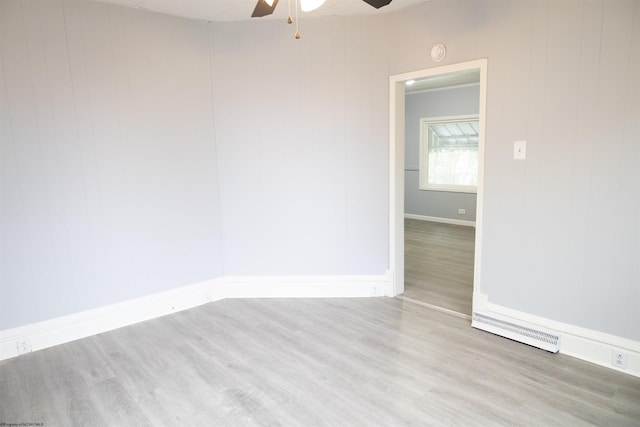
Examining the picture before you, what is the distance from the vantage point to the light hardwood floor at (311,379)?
7.01 ft

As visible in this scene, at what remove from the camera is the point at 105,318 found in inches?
127

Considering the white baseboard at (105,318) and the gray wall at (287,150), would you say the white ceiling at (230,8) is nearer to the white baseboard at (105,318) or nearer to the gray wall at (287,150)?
the gray wall at (287,150)

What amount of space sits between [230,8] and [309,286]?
2.61 metres

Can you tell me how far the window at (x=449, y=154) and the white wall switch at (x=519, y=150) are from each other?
4.54 meters

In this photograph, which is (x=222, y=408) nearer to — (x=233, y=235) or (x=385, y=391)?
(x=385, y=391)

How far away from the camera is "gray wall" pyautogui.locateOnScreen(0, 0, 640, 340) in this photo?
2479mm

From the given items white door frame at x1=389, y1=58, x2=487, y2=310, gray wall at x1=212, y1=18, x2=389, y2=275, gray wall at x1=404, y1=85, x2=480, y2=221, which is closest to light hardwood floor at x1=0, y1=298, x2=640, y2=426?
white door frame at x1=389, y1=58, x2=487, y2=310

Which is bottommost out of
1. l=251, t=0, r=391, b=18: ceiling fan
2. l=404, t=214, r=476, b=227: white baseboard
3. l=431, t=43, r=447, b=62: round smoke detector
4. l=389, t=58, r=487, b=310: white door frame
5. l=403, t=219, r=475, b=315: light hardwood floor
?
l=403, t=219, r=475, b=315: light hardwood floor

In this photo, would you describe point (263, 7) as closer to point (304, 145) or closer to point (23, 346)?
point (304, 145)

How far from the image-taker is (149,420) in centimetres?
213

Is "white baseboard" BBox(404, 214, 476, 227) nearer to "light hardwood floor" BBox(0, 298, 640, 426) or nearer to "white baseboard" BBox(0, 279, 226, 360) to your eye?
"light hardwood floor" BBox(0, 298, 640, 426)

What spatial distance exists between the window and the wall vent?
4.62 m

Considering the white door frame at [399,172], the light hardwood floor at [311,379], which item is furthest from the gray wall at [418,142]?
the light hardwood floor at [311,379]

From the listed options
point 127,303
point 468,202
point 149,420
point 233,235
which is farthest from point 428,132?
point 149,420
